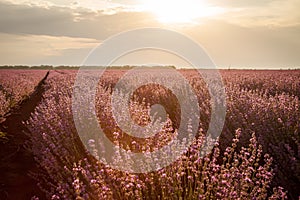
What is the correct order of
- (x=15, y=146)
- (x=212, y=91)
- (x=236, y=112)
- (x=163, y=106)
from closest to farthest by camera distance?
→ (x=236, y=112) → (x=15, y=146) → (x=212, y=91) → (x=163, y=106)

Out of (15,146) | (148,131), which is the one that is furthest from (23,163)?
(148,131)

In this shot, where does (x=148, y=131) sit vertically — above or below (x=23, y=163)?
above

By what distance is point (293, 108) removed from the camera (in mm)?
5258

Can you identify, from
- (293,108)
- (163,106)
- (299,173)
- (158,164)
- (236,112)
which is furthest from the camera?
(163,106)

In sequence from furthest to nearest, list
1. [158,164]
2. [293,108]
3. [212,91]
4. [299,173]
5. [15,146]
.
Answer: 1. [212,91]
2. [15,146]
3. [293,108]
4. [299,173]
5. [158,164]

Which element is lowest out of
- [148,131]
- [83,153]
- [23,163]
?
[23,163]

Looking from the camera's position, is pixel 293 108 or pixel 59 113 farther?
pixel 59 113

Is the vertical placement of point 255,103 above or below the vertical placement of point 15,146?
above

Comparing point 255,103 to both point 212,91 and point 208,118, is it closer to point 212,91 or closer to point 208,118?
point 208,118

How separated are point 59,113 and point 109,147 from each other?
1.79 m

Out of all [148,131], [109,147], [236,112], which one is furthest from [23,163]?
[236,112]

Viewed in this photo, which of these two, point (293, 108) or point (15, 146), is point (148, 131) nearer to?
point (293, 108)

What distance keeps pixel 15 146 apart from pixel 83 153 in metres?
1.78

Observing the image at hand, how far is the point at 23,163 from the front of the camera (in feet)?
18.1
